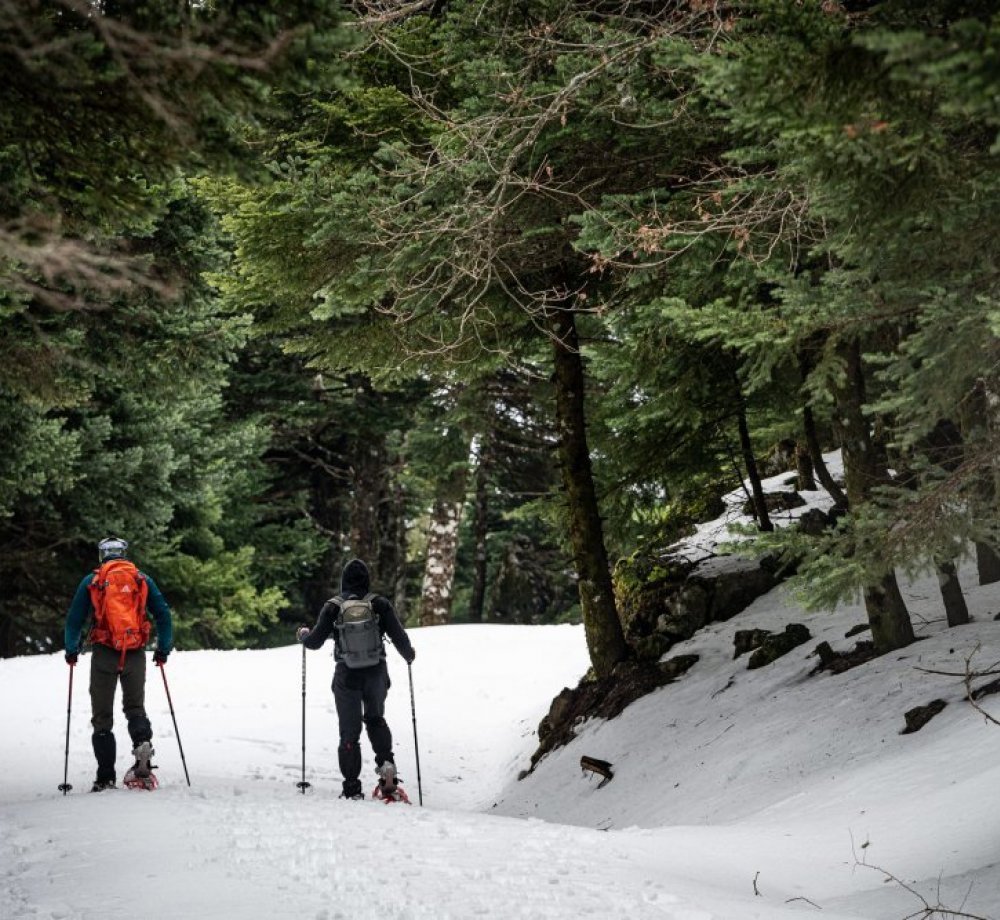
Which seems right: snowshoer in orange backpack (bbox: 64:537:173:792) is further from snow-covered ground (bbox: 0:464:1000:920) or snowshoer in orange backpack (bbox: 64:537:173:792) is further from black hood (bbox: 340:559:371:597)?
black hood (bbox: 340:559:371:597)

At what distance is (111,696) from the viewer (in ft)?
27.4

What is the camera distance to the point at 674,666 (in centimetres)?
1077

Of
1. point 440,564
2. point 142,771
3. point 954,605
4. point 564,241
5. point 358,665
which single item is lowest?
point 142,771

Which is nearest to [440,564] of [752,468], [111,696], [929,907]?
[752,468]

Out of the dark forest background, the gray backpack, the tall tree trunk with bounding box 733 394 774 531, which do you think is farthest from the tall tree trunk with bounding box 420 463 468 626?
the gray backpack

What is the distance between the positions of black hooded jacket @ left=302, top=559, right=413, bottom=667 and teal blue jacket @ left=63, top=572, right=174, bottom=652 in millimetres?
1177

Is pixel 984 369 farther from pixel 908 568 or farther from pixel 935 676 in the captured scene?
pixel 935 676

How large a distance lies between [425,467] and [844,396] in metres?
11.4

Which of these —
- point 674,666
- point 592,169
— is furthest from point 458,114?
point 674,666

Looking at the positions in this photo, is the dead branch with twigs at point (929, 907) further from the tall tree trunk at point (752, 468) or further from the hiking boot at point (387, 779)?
the tall tree trunk at point (752, 468)

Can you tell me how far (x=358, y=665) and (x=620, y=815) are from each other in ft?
8.19

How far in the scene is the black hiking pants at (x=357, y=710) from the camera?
27.7 ft

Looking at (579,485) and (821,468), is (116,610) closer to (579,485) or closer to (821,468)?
(579,485)

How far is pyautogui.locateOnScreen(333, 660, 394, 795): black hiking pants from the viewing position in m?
8.43
